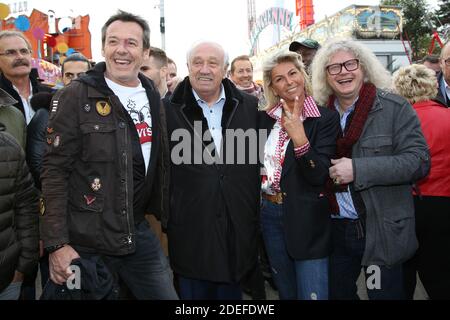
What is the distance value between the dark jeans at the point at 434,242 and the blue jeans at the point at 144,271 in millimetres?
1900

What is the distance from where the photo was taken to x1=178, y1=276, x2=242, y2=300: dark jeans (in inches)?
109

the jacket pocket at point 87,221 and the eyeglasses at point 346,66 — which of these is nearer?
the jacket pocket at point 87,221

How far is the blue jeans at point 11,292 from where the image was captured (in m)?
2.17

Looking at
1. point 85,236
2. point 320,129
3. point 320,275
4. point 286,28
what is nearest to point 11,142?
point 85,236

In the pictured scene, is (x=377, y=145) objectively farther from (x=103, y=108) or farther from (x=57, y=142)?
(x=57, y=142)

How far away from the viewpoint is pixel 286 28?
108ft

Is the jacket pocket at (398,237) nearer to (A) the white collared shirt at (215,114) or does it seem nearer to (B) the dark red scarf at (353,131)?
(B) the dark red scarf at (353,131)

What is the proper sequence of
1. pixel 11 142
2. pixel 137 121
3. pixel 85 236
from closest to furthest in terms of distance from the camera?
pixel 11 142 → pixel 85 236 → pixel 137 121

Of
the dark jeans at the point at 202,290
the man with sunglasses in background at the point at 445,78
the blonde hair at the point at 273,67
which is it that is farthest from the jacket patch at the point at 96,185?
the man with sunglasses in background at the point at 445,78

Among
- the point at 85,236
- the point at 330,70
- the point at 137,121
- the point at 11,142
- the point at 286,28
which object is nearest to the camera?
the point at 11,142

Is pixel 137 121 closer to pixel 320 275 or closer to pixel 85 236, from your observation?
pixel 85 236

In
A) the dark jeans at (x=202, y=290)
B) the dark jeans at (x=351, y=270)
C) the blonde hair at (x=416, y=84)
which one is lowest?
the dark jeans at (x=202, y=290)

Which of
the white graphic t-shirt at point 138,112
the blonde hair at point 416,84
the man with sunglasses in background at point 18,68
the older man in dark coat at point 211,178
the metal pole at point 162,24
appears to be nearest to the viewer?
the white graphic t-shirt at point 138,112
